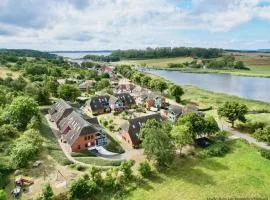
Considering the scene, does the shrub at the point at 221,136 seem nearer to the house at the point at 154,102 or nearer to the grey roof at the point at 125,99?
the house at the point at 154,102

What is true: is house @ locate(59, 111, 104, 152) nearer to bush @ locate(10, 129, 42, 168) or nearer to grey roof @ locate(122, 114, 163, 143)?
grey roof @ locate(122, 114, 163, 143)

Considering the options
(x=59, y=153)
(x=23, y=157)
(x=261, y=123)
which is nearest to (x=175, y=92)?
(x=261, y=123)

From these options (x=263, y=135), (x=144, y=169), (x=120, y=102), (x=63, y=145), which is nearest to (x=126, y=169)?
(x=144, y=169)

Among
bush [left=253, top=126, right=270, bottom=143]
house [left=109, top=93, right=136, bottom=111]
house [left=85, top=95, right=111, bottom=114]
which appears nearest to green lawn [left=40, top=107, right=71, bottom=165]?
house [left=85, top=95, right=111, bottom=114]

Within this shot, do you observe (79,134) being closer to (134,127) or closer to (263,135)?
(134,127)

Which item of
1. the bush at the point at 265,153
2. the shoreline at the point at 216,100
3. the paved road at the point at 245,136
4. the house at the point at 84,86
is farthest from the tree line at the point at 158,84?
the bush at the point at 265,153

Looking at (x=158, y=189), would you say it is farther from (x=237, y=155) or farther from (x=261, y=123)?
(x=261, y=123)
